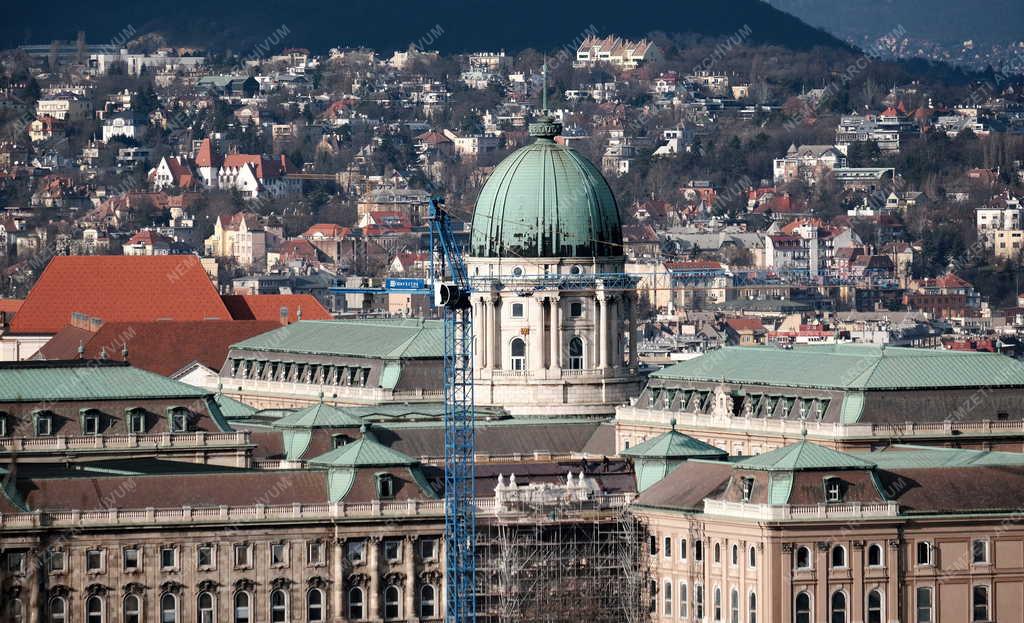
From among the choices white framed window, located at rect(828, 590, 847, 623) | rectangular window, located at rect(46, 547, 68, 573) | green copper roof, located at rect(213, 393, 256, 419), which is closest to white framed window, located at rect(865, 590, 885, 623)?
white framed window, located at rect(828, 590, 847, 623)

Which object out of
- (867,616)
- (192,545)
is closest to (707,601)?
(867,616)

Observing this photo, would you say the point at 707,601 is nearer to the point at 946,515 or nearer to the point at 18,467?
the point at 946,515

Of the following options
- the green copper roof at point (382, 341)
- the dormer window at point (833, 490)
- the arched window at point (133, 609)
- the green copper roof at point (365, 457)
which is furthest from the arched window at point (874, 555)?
the green copper roof at point (382, 341)

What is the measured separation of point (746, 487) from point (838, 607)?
4.99 meters

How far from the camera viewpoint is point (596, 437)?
175125 millimetres

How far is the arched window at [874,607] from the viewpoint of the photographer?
146000 millimetres

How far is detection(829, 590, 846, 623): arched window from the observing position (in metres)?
145

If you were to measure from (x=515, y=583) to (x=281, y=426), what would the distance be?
20.7 metres

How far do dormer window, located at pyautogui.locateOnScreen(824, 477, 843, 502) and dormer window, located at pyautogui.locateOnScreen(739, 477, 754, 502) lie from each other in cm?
248

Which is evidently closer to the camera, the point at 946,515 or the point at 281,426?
the point at 946,515

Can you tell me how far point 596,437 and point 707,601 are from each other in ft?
92.9

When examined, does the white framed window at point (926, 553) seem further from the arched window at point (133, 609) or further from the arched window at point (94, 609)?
the arched window at point (94, 609)

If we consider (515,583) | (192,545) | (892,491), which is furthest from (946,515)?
(192,545)

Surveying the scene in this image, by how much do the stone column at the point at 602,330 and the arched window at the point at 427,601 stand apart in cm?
3108
